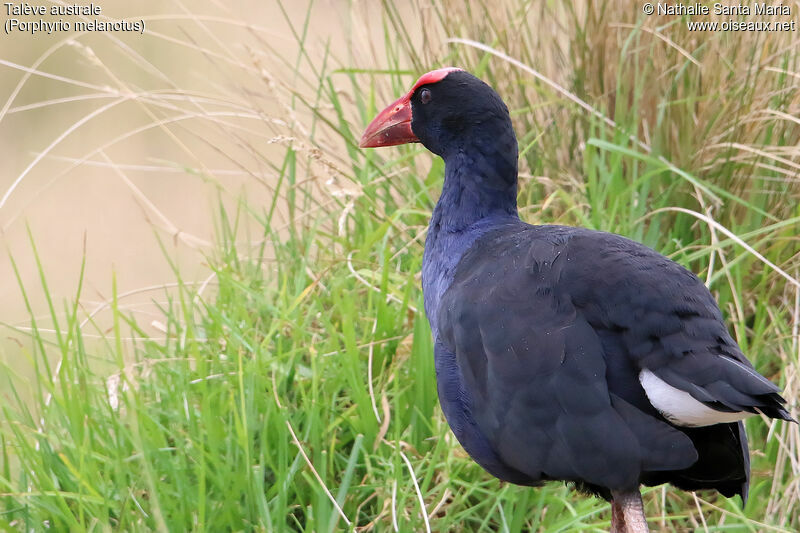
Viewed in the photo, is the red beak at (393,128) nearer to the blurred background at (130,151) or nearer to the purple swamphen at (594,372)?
the purple swamphen at (594,372)

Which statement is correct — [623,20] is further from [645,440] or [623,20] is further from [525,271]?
[645,440]

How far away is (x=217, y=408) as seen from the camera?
6.93 feet

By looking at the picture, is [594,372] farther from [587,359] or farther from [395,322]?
[395,322]

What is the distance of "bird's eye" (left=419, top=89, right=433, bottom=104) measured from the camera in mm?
2184

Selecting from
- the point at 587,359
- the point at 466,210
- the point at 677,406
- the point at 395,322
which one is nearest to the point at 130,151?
the point at 395,322

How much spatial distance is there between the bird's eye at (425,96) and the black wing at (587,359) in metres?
0.52

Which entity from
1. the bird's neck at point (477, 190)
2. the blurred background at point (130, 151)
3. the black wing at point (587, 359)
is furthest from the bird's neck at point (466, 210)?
the blurred background at point (130, 151)

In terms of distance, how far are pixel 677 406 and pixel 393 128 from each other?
0.95 metres

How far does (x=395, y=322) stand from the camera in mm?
2367

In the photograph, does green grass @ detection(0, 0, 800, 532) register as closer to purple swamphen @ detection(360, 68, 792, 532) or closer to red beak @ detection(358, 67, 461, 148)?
red beak @ detection(358, 67, 461, 148)

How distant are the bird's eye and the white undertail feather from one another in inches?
32.0

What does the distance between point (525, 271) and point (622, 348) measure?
0.21 m

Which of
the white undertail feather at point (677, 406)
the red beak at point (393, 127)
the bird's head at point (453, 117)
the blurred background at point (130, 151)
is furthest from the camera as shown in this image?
the blurred background at point (130, 151)

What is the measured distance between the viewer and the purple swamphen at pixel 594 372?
5.28 feet
